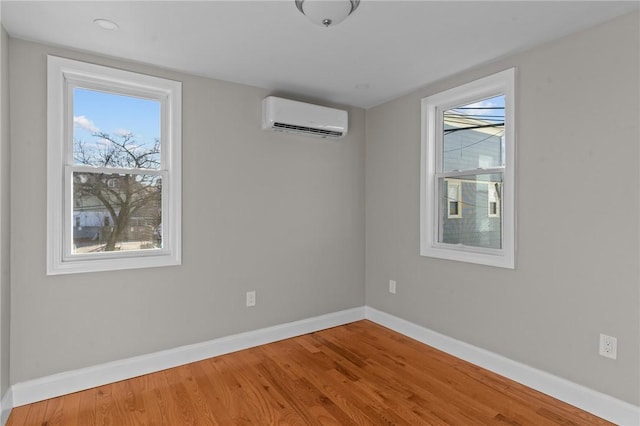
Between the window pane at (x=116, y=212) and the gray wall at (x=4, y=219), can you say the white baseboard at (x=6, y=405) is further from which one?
the window pane at (x=116, y=212)

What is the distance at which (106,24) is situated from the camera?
2162mm

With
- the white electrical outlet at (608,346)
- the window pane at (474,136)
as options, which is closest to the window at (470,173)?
the window pane at (474,136)

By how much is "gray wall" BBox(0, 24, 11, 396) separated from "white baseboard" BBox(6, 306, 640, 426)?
0.24 metres

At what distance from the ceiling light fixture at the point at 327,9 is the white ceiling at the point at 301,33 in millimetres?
158

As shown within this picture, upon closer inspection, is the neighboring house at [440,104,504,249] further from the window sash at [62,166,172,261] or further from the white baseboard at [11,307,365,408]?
the window sash at [62,166,172,261]

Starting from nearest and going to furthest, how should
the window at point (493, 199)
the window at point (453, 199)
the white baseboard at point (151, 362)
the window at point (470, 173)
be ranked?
the white baseboard at point (151, 362)
the window at point (470, 173)
the window at point (493, 199)
the window at point (453, 199)

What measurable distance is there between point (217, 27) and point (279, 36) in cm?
39

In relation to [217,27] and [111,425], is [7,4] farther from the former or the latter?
[111,425]

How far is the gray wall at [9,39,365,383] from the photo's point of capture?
236 centimetres

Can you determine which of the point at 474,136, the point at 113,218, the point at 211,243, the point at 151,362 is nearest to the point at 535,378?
the point at 474,136

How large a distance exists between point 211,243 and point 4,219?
1350mm

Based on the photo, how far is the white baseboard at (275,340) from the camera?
2172 millimetres

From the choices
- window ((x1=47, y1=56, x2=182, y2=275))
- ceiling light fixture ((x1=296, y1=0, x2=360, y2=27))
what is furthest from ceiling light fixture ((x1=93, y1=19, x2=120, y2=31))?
ceiling light fixture ((x1=296, y1=0, x2=360, y2=27))

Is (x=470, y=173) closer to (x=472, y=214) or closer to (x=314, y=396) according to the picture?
(x=472, y=214)
